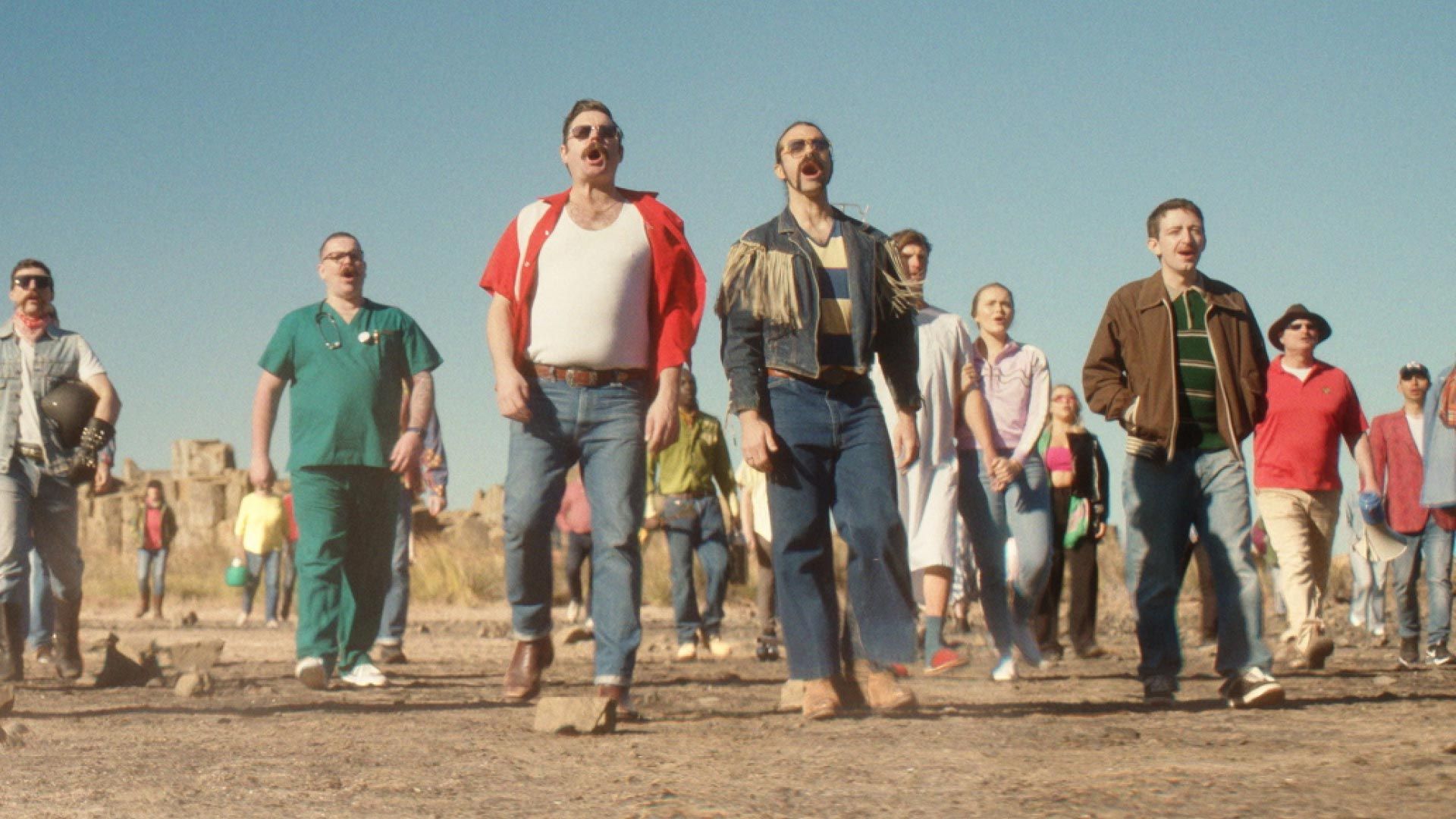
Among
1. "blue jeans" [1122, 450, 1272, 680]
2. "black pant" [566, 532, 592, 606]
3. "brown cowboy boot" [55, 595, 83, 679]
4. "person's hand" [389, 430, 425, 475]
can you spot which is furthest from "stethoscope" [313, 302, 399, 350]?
"black pant" [566, 532, 592, 606]

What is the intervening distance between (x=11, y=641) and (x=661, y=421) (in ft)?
12.9

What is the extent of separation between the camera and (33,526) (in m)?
8.76

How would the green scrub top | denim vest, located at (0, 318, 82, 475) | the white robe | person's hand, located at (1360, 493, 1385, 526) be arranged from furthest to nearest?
person's hand, located at (1360, 493, 1385, 526), denim vest, located at (0, 318, 82, 475), the white robe, the green scrub top

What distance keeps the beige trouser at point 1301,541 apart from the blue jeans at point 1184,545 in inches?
82.0

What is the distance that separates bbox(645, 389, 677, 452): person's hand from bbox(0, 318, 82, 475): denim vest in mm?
3599

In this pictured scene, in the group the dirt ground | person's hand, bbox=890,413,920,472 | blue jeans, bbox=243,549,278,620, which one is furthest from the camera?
blue jeans, bbox=243,549,278,620

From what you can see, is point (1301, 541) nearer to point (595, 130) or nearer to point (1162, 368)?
point (1162, 368)

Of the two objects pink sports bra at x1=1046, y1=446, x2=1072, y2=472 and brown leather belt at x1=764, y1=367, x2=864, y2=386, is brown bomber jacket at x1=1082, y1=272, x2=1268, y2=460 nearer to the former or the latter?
brown leather belt at x1=764, y1=367, x2=864, y2=386

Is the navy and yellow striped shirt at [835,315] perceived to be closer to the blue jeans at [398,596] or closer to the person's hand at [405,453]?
the person's hand at [405,453]

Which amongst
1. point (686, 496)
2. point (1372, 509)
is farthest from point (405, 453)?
point (1372, 509)

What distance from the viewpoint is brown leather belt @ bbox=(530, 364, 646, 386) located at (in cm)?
641

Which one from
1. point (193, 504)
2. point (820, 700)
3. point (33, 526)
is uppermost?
point (193, 504)

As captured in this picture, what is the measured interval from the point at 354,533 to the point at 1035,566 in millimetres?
3236

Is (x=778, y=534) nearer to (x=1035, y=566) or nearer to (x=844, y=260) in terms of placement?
(x=844, y=260)
